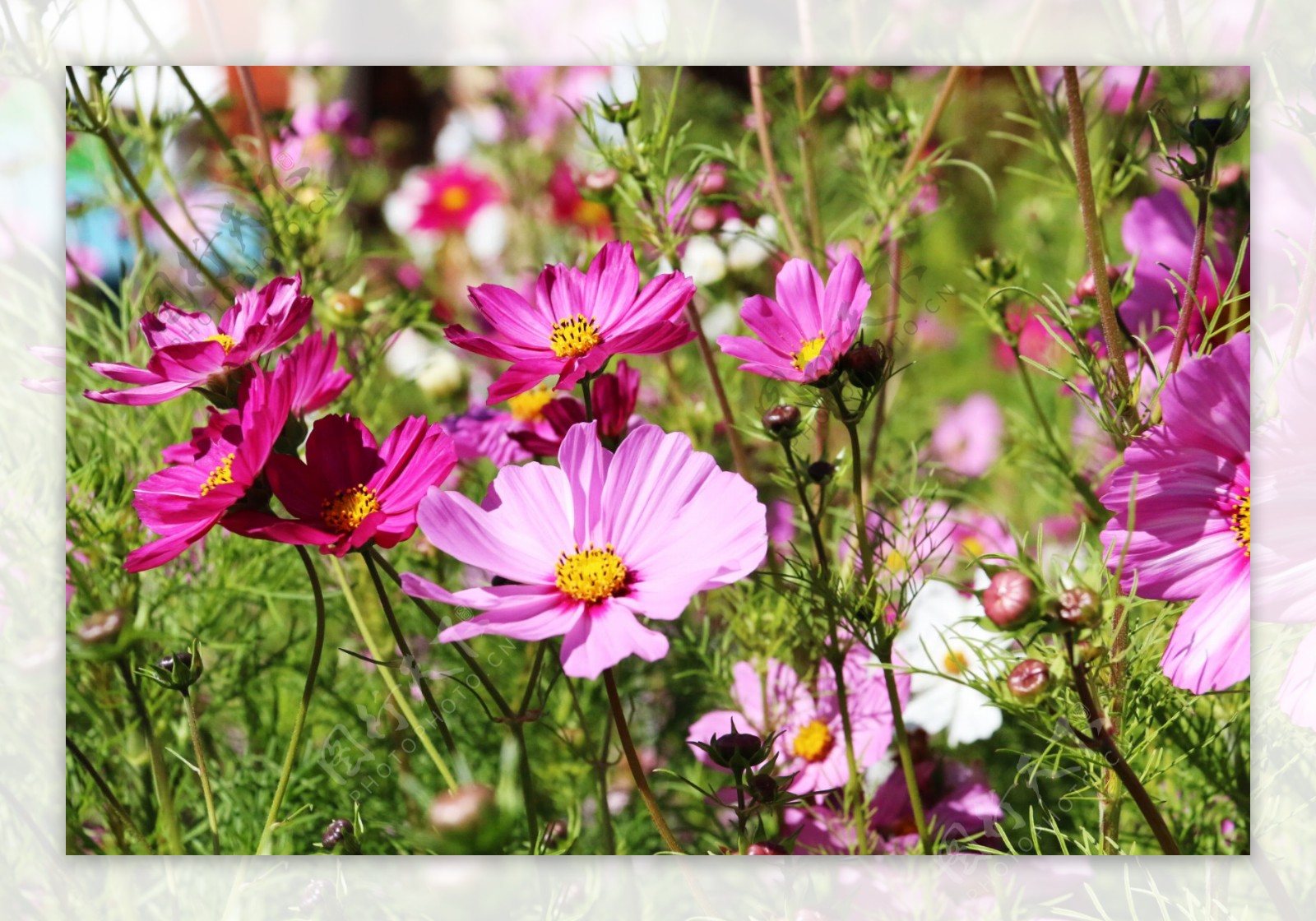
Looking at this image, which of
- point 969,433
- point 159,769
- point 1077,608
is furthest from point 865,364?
point 969,433

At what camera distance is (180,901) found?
754mm

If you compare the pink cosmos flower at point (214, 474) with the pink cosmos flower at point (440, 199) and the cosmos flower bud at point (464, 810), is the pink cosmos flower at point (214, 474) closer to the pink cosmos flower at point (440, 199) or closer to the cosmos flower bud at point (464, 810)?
the cosmos flower bud at point (464, 810)

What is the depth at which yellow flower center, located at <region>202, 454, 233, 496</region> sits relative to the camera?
62 centimetres

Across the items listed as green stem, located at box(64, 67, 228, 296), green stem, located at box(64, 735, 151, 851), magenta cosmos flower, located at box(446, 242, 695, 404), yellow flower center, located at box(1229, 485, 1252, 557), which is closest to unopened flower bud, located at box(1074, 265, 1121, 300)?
yellow flower center, located at box(1229, 485, 1252, 557)

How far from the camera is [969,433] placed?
4.04 ft

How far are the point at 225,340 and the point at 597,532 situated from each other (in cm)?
25

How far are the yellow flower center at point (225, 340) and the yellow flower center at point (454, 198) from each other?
2.18ft

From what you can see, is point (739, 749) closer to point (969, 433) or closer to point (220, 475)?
Result: point (220, 475)

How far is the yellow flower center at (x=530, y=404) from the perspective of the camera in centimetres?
80

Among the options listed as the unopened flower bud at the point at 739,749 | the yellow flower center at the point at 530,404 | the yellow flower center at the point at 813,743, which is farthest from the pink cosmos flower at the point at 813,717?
the yellow flower center at the point at 530,404

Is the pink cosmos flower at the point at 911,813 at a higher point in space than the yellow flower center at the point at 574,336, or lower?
lower

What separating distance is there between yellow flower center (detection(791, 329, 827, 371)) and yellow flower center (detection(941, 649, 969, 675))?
200 millimetres

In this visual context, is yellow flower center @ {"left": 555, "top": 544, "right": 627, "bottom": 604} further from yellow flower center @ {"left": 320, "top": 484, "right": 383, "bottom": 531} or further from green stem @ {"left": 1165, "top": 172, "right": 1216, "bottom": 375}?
green stem @ {"left": 1165, "top": 172, "right": 1216, "bottom": 375}

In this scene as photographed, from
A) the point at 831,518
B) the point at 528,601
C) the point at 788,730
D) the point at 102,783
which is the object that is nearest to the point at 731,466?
the point at 831,518
